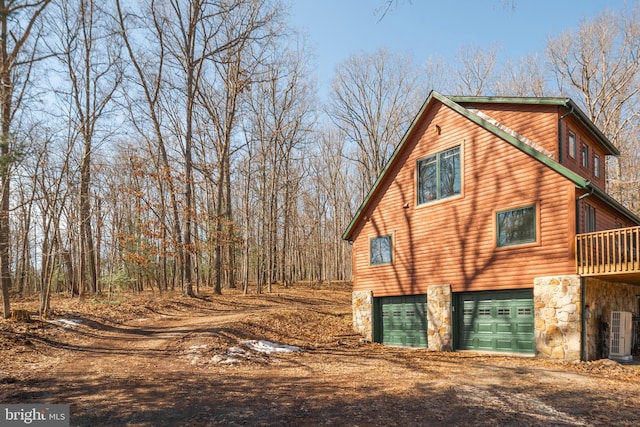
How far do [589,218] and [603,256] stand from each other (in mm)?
2195

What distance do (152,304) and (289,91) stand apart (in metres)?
19.7

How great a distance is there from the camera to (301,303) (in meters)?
26.0

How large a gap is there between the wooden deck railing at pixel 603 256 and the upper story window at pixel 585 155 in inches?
188

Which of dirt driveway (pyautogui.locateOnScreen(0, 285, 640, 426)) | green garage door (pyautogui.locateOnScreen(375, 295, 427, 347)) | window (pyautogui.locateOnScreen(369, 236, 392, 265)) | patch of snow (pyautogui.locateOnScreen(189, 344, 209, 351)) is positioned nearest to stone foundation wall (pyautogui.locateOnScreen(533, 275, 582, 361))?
dirt driveway (pyautogui.locateOnScreen(0, 285, 640, 426))

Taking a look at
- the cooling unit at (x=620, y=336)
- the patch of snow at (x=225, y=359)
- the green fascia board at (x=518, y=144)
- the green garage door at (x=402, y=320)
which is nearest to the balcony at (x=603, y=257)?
the green fascia board at (x=518, y=144)

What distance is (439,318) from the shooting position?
15.4 m

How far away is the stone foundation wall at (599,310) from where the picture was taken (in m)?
12.2

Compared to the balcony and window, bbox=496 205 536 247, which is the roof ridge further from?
the balcony

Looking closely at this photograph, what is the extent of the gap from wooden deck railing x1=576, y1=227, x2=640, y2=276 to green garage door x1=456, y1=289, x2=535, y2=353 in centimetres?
189

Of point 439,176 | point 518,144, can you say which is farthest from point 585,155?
point 439,176

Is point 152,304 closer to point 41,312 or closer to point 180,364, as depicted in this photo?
point 41,312

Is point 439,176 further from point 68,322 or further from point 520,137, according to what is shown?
point 68,322

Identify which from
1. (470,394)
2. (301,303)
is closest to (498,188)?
(470,394)

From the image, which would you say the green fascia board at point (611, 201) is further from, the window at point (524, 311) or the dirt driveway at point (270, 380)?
the dirt driveway at point (270, 380)
